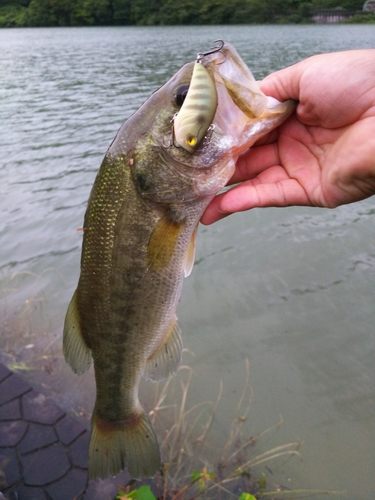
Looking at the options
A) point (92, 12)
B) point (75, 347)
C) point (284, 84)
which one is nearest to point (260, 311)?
point (75, 347)

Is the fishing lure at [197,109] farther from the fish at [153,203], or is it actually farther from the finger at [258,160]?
the finger at [258,160]

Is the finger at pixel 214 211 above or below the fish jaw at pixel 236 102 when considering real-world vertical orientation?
below

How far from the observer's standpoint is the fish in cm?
202

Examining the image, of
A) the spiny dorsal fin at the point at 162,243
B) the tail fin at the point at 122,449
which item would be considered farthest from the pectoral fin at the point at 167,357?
the spiny dorsal fin at the point at 162,243

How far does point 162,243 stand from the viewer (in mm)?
2166

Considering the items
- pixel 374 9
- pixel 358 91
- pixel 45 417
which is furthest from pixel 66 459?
pixel 374 9

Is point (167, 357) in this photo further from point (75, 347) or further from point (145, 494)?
point (145, 494)

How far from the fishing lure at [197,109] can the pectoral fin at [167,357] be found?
1.16 m

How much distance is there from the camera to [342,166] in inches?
90.6

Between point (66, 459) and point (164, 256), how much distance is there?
2.07 m

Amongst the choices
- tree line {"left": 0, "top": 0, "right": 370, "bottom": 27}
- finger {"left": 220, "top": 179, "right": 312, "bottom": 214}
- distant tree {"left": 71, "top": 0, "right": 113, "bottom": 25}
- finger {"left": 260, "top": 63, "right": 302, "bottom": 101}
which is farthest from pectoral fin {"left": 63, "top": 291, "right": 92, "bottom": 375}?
distant tree {"left": 71, "top": 0, "right": 113, "bottom": 25}

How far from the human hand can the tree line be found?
74.4 m

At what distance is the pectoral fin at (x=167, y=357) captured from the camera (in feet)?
8.32

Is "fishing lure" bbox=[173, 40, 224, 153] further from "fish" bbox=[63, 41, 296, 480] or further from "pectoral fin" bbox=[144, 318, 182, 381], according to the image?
"pectoral fin" bbox=[144, 318, 182, 381]
